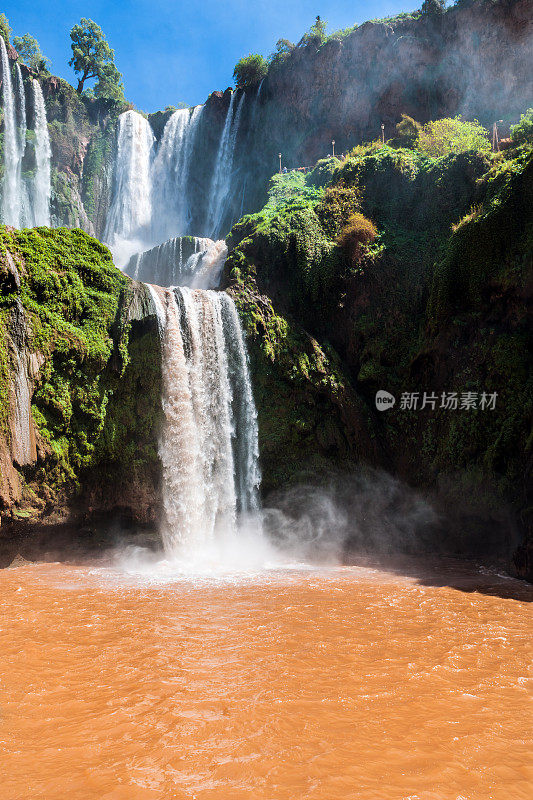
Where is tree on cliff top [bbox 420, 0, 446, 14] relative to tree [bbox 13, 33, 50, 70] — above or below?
below

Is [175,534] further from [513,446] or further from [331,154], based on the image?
[331,154]

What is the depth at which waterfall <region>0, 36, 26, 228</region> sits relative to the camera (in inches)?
1038

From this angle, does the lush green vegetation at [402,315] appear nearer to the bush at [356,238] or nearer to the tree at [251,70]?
the bush at [356,238]

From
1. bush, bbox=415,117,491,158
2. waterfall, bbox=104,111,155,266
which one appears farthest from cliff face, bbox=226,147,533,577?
waterfall, bbox=104,111,155,266

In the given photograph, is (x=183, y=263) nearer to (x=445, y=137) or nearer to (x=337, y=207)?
(x=337, y=207)

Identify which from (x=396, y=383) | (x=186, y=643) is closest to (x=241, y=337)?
(x=396, y=383)

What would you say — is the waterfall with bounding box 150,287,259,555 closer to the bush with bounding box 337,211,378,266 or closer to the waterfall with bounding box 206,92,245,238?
the bush with bounding box 337,211,378,266

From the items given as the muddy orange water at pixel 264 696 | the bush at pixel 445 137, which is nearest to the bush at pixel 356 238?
the bush at pixel 445 137

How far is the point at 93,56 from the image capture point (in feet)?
128

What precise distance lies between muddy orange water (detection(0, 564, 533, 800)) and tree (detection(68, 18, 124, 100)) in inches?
1737

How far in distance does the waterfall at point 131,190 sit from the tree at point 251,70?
8.12 m

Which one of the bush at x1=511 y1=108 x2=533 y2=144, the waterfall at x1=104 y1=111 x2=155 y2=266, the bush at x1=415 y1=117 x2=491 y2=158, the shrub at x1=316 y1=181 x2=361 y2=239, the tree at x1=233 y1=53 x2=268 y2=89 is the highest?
the tree at x1=233 y1=53 x2=268 y2=89

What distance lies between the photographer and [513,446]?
11.8 m

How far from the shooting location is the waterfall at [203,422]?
40.9 feet
